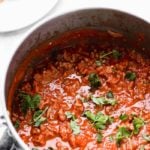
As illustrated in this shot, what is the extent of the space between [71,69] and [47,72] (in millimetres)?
72

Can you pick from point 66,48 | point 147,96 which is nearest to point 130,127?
point 147,96

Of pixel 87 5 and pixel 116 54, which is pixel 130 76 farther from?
pixel 87 5

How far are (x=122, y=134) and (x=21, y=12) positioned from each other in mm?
656

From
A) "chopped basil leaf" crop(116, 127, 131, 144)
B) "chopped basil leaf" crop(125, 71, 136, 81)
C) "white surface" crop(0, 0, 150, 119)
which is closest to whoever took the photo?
"chopped basil leaf" crop(116, 127, 131, 144)

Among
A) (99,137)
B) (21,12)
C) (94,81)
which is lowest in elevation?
(99,137)

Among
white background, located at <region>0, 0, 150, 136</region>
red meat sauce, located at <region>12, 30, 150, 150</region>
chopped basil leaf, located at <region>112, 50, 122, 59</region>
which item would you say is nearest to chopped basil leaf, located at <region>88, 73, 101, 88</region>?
red meat sauce, located at <region>12, 30, 150, 150</region>

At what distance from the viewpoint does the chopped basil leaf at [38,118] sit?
150 cm

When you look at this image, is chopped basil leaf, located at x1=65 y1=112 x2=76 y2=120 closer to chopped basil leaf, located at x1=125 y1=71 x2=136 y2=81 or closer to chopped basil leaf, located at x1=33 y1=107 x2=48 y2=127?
chopped basil leaf, located at x1=33 y1=107 x2=48 y2=127

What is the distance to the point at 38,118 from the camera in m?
1.51

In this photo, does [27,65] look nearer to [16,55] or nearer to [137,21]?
[16,55]

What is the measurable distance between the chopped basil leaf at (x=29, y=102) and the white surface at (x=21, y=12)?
0.38 metres

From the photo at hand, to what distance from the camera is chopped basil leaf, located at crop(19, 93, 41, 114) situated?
1.53 metres

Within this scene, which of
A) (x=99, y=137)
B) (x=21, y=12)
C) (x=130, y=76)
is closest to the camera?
(x=99, y=137)

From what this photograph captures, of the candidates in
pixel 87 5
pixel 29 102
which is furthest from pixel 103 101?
pixel 87 5
